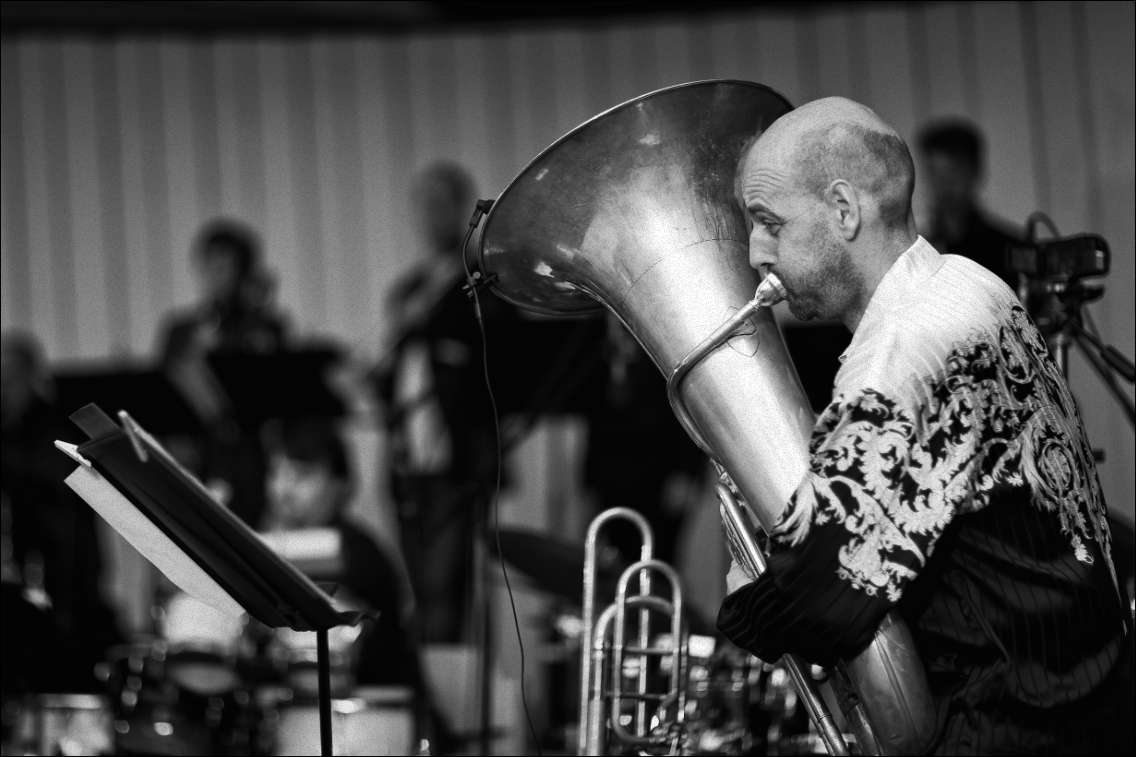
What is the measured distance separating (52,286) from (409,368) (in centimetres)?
288

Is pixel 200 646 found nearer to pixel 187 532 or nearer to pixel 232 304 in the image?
pixel 187 532

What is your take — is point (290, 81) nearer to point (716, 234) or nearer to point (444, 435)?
point (444, 435)

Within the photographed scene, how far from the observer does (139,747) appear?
3645 mm

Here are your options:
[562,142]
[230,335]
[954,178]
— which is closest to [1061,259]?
[562,142]

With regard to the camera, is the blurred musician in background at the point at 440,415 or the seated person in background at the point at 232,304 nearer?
the blurred musician in background at the point at 440,415

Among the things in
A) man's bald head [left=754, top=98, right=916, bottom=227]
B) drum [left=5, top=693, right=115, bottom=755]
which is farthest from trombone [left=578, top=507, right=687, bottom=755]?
drum [left=5, top=693, right=115, bottom=755]

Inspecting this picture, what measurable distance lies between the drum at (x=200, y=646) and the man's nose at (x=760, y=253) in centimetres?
219

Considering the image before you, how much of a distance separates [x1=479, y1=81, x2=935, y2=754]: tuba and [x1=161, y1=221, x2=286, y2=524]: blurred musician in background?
9.89ft

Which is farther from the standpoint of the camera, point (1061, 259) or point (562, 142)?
point (1061, 259)

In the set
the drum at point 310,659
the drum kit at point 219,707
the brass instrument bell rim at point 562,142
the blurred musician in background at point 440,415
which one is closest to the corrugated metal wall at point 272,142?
the blurred musician in background at point 440,415

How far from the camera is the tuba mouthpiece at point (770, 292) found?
198cm

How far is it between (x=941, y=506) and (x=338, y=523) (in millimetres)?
3548

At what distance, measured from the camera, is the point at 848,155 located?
6.14 ft

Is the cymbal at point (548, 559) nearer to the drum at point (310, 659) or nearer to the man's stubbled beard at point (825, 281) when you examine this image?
the drum at point (310, 659)
